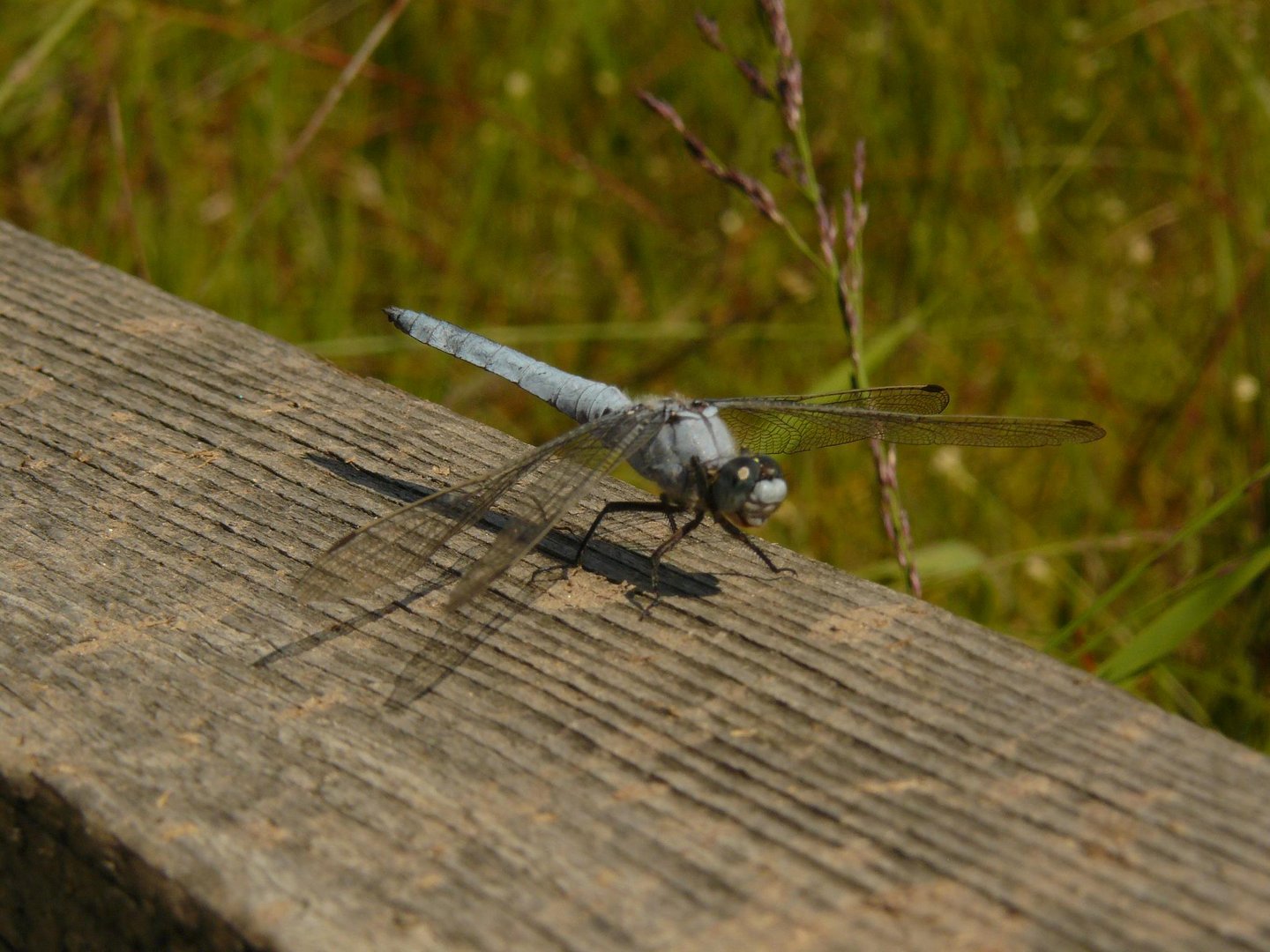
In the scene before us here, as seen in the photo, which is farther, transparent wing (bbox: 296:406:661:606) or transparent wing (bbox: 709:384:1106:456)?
transparent wing (bbox: 709:384:1106:456)

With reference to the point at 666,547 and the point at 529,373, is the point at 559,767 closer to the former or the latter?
the point at 666,547

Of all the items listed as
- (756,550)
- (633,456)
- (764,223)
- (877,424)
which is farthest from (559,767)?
(764,223)

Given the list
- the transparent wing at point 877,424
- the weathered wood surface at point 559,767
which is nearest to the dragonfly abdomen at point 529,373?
the transparent wing at point 877,424

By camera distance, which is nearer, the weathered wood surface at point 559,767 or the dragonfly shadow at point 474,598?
the weathered wood surface at point 559,767

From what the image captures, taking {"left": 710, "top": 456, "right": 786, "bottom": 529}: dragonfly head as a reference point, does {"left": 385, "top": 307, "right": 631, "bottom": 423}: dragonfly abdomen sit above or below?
above

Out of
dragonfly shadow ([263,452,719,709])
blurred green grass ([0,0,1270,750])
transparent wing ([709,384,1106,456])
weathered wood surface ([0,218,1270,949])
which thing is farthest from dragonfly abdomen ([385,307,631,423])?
blurred green grass ([0,0,1270,750])

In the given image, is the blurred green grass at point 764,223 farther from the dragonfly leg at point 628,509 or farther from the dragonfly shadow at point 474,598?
the dragonfly shadow at point 474,598

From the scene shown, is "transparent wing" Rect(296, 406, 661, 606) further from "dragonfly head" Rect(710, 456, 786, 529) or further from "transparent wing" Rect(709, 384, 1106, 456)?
"transparent wing" Rect(709, 384, 1106, 456)
